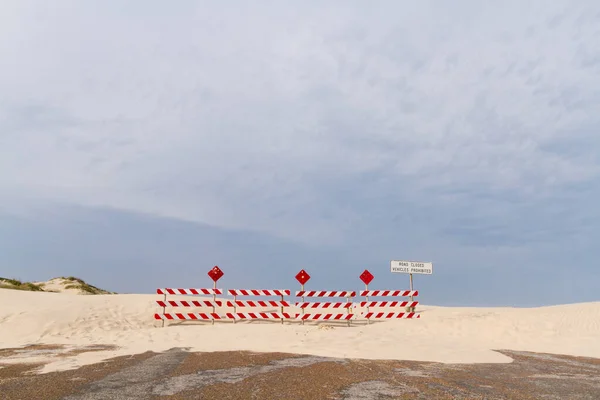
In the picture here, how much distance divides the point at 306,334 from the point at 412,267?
927cm

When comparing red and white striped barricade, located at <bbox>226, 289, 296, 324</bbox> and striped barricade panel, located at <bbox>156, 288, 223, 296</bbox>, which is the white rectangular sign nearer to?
red and white striped barricade, located at <bbox>226, 289, 296, 324</bbox>

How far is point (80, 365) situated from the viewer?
910 centimetres

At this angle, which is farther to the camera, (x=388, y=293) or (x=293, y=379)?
(x=388, y=293)

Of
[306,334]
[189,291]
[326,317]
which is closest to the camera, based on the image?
[306,334]

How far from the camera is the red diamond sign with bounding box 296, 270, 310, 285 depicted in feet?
71.2

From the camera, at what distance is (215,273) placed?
843 inches

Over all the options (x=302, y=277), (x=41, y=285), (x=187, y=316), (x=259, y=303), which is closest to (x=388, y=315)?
(x=302, y=277)

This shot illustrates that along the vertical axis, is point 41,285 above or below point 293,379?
above

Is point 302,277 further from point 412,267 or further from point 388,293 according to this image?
point 412,267

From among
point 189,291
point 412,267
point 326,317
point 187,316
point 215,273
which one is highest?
point 412,267

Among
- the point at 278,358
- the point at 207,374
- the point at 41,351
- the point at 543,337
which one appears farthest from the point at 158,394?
the point at 543,337

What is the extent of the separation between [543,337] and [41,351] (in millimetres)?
16132

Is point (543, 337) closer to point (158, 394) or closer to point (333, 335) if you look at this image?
point (333, 335)

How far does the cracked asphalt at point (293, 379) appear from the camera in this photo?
251 inches
